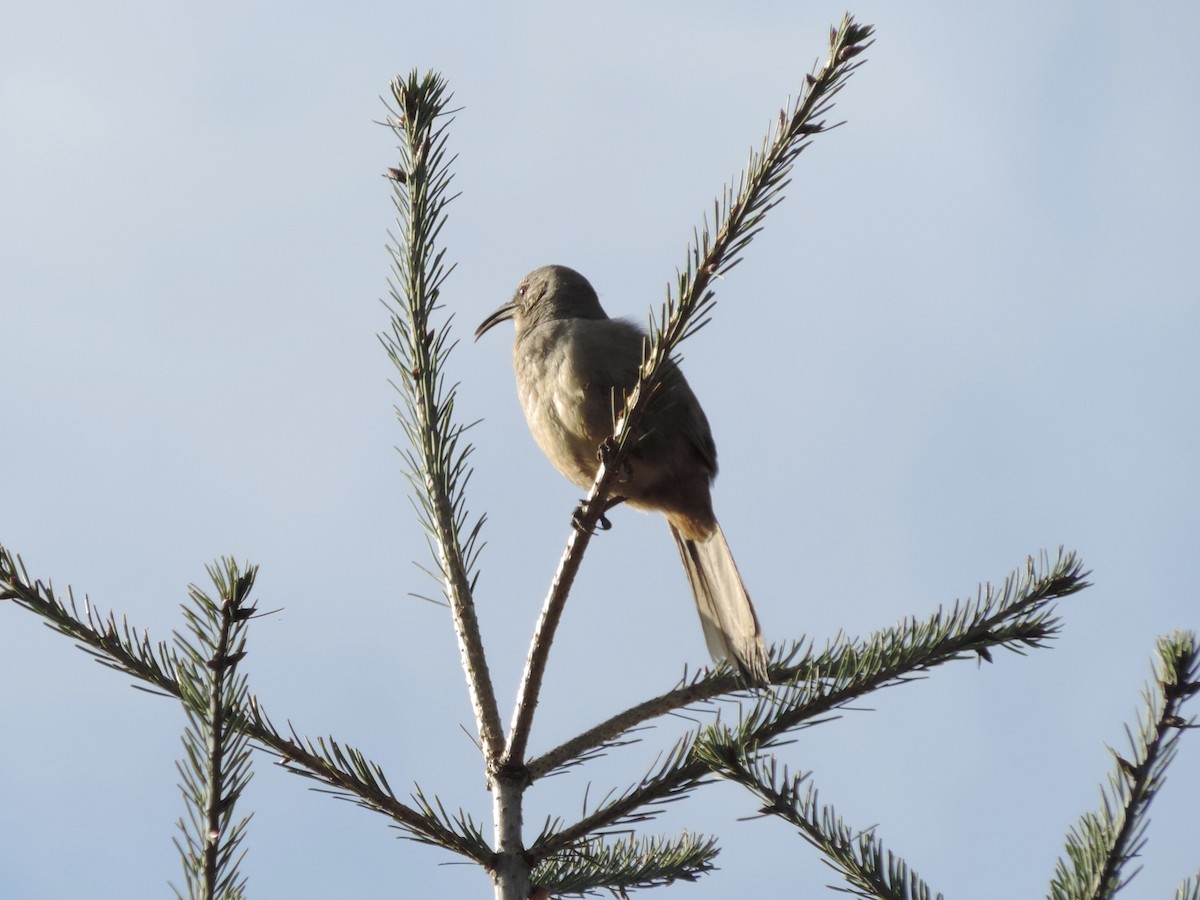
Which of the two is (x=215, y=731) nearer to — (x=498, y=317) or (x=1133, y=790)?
(x=1133, y=790)

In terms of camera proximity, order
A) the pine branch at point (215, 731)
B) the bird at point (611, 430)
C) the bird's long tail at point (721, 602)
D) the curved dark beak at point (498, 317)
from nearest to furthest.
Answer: the pine branch at point (215, 731), the bird's long tail at point (721, 602), the bird at point (611, 430), the curved dark beak at point (498, 317)

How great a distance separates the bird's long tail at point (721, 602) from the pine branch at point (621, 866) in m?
0.41

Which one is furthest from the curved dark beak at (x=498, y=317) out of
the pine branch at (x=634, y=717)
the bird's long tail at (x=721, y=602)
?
the pine branch at (x=634, y=717)

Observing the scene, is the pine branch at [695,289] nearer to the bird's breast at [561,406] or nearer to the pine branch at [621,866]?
the pine branch at [621,866]

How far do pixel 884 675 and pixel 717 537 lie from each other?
1.86 metres

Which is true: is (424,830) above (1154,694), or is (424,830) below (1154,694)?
above

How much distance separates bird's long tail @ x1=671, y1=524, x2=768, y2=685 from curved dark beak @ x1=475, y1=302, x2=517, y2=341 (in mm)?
1515

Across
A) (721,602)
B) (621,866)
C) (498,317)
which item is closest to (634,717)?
(621,866)

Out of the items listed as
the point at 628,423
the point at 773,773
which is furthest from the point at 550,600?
the point at 773,773

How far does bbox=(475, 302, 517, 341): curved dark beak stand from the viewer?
5.30 m

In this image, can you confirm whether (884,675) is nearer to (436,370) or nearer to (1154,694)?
(1154,694)

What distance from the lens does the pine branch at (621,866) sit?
2.21 meters

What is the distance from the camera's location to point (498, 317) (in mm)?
5336

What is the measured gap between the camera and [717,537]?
13.4 feet
